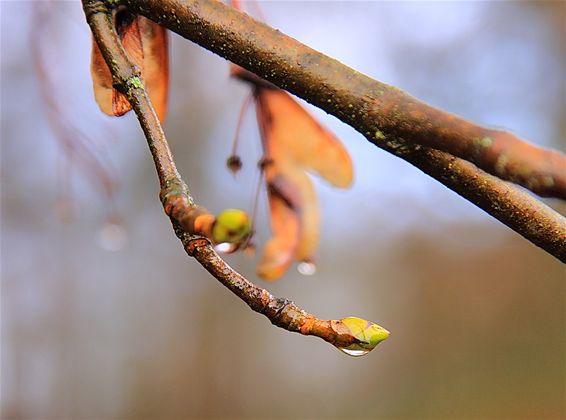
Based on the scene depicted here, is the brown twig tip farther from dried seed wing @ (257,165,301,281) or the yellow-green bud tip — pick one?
dried seed wing @ (257,165,301,281)

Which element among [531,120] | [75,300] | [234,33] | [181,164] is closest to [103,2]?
[234,33]

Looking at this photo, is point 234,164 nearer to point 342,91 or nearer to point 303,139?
point 303,139

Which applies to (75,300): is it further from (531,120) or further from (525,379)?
(531,120)

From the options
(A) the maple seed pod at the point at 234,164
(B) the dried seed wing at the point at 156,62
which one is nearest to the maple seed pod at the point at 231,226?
(B) the dried seed wing at the point at 156,62

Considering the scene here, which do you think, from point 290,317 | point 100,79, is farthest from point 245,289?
point 100,79

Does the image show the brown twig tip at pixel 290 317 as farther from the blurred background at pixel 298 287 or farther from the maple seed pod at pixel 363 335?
the blurred background at pixel 298 287

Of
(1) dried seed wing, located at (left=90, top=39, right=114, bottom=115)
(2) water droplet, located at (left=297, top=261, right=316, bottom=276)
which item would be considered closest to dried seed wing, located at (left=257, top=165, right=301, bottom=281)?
(2) water droplet, located at (left=297, top=261, right=316, bottom=276)
